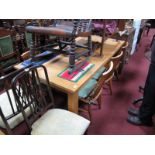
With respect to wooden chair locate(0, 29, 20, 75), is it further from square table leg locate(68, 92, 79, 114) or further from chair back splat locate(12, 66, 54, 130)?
square table leg locate(68, 92, 79, 114)

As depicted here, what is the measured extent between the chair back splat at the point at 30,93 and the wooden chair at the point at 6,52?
3.67 feet

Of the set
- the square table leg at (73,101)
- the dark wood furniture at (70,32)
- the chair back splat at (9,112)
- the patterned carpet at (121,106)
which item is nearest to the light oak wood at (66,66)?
the square table leg at (73,101)

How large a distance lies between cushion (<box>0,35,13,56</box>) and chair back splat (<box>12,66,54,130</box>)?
3.95 feet

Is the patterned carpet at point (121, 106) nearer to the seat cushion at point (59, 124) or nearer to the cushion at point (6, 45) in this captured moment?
the seat cushion at point (59, 124)

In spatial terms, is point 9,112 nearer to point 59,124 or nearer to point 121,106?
point 59,124

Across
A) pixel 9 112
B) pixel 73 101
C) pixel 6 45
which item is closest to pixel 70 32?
pixel 73 101

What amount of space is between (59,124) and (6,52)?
153 cm

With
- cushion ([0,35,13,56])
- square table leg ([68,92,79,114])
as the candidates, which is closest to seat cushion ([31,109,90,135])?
square table leg ([68,92,79,114])

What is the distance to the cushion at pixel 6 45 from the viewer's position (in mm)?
2201

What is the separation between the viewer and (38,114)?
135 cm

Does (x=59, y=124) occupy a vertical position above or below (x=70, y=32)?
below
